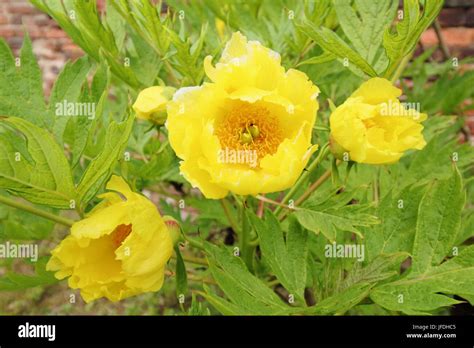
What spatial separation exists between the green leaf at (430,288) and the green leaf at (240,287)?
0.08 metres

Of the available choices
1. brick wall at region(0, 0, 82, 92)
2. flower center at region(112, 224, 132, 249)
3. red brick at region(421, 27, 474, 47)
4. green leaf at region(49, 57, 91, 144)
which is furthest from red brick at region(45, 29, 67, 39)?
flower center at region(112, 224, 132, 249)

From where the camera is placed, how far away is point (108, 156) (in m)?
0.46

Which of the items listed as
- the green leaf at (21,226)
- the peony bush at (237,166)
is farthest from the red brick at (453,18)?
the green leaf at (21,226)

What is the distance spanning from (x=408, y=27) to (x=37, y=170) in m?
0.30

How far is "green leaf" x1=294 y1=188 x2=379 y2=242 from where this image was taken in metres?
0.52

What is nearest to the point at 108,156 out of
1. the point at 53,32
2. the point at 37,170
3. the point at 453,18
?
the point at 37,170

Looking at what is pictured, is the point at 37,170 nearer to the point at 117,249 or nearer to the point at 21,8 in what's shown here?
the point at 117,249

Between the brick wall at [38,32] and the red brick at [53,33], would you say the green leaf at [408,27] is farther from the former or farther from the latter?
the red brick at [53,33]

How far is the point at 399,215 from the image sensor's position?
0.58 m

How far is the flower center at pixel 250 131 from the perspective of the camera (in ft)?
1.59

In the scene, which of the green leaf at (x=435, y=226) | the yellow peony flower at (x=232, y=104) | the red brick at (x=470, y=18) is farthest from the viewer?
the red brick at (x=470, y=18)
